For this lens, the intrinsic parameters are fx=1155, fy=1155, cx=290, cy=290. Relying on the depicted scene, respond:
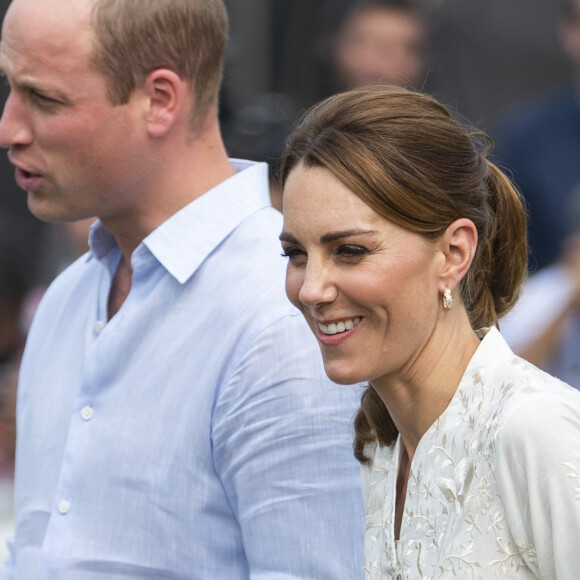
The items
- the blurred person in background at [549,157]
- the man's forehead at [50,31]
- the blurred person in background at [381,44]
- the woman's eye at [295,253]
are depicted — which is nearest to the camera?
the woman's eye at [295,253]

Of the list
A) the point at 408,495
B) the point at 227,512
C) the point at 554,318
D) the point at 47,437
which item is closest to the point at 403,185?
the point at 408,495

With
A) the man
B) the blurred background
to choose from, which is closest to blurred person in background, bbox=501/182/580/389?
the blurred background

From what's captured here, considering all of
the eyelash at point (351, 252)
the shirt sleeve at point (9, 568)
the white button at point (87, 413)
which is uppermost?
the eyelash at point (351, 252)

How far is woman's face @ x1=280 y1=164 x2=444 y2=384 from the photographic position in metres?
1.85

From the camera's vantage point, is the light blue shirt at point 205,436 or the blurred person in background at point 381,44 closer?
the light blue shirt at point 205,436

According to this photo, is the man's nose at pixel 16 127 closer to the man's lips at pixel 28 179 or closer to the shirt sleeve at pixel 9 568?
the man's lips at pixel 28 179

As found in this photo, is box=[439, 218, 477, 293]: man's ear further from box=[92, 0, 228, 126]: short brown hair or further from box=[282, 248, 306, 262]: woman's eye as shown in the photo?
box=[92, 0, 228, 126]: short brown hair

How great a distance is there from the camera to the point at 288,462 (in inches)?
85.2

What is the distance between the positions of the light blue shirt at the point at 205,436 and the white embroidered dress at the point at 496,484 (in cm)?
23

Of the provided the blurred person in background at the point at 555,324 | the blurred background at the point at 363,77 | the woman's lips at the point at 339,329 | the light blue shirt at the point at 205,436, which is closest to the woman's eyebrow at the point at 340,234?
the woman's lips at the point at 339,329

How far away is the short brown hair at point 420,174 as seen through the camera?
1.85 meters

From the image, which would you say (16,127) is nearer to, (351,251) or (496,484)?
(351,251)

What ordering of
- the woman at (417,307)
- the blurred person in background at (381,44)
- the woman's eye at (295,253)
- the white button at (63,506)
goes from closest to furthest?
the woman at (417,307), the woman's eye at (295,253), the white button at (63,506), the blurred person in background at (381,44)

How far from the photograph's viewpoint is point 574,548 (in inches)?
62.7
